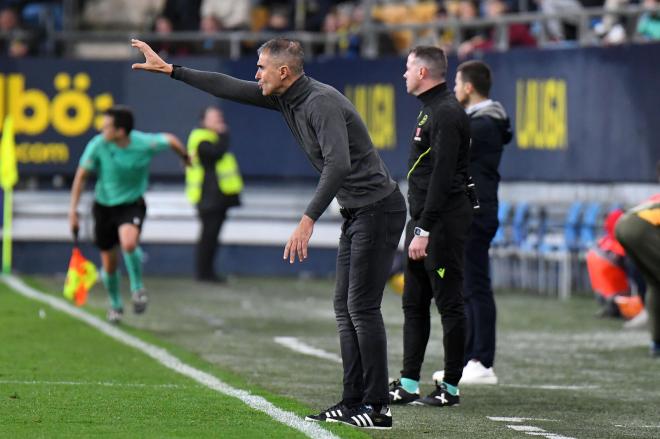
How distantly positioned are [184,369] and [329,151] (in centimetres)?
353

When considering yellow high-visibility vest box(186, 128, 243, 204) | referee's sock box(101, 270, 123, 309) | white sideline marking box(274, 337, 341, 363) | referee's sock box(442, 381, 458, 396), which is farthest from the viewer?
yellow high-visibility vest box(186, 128, 243, 204)

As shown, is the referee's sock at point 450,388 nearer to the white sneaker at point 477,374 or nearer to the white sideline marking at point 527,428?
the white sideline marking at point 527,428

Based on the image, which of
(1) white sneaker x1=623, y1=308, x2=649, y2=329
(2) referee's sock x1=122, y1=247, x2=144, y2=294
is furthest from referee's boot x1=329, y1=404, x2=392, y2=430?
(1) white sneaker x1=623, y1=308, x2=649, y2=329

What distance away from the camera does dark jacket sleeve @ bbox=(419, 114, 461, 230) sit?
359 inches

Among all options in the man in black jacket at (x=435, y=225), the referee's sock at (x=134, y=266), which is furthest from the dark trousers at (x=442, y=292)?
the referee's sock at (x=134, y=266)

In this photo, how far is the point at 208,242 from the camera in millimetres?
21781

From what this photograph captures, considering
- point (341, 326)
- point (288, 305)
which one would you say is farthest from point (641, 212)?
point (288, 305)

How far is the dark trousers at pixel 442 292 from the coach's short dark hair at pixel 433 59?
75 cm

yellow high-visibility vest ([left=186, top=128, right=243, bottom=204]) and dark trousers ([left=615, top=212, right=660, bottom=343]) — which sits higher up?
dark trousers ([left=615, top=212, right=660, bottom=343])

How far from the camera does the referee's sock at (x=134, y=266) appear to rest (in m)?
15.1

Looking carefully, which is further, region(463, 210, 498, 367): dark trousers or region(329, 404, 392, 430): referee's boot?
region(463, 210, 498, 367): dark trousers

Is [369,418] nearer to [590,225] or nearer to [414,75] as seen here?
[414,75]

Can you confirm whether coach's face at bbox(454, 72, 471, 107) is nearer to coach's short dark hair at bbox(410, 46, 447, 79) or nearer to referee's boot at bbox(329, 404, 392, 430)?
coach's short dark hair at bbox(410, 46, 447, 79)

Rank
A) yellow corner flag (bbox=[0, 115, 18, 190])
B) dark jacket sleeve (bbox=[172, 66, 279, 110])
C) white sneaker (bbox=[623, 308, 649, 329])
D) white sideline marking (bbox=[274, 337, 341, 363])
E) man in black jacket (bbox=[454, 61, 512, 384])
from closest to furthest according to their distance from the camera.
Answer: dark jacket sleeve (bbox=[172, 66, 279, 110]) → man in black jacket (bbox=[454, 61, 512, 384]) → white sideline marking (bbox=[274, 337, 341, 363]) → white sneaker (bbox=[623, 308, 649, 329]) → yellow corner flag (bbox=[0, 115, 18, 190])
